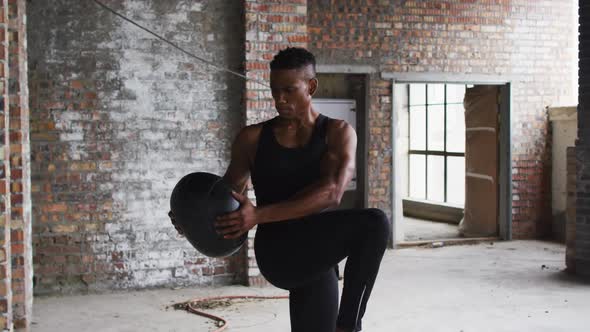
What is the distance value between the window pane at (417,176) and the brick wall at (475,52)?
9.76ft

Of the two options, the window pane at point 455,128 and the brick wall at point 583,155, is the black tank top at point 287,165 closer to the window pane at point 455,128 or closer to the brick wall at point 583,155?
the brick wall at point 583,155

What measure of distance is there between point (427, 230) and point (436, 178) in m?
1.72

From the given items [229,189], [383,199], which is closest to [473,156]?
[383,199]

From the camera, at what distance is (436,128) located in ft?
36.4

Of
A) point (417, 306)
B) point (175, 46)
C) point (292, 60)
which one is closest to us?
point (292, 60)

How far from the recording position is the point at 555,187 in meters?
8.57

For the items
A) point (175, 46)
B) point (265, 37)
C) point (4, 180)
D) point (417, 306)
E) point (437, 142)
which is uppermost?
point (265, 37)

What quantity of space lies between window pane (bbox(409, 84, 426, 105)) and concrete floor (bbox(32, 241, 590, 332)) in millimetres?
4989

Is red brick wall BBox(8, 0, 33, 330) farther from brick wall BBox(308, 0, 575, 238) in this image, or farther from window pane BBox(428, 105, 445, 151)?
window pane BBox(428, 105, 445, 151)

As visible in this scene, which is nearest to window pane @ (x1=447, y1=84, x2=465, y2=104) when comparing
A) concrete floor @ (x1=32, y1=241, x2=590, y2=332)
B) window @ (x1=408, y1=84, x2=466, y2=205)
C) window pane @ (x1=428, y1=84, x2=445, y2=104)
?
window @ (x1=408, y1=84, x2=466, y2=205)

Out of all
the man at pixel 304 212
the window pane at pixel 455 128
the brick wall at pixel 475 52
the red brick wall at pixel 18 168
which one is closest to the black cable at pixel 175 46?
the red brick wall at pixel 18 168

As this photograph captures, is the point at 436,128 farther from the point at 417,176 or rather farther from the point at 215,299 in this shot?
the point at 215,299

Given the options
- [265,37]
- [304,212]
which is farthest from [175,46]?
[304,212]

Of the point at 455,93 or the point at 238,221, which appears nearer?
the point at 238,221
